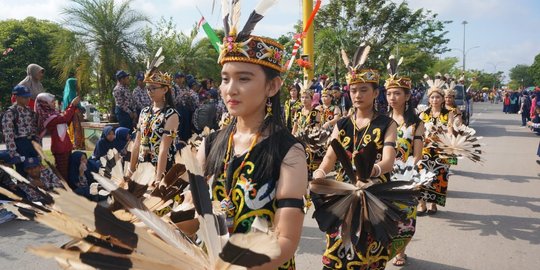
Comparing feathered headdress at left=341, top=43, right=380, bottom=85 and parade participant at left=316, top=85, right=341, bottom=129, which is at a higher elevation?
feathered headdress at left=341, top=43, right=380, bottom=85

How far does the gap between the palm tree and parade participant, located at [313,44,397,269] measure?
1240 centimetres

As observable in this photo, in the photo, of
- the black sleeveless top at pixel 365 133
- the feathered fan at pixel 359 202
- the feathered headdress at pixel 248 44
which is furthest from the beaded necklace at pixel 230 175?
the black sleeveless top at pixel 365 133

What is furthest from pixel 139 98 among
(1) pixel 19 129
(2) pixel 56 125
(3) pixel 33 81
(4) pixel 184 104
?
(1) pixel 19 129

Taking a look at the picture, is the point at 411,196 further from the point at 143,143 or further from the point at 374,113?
the point at 143,143

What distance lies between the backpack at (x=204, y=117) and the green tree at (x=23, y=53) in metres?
13.3

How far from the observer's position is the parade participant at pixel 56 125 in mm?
6813

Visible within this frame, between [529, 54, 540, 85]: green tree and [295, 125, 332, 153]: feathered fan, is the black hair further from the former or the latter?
[529, 54, 540, 85]: green tree

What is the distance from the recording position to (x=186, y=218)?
1.67 m

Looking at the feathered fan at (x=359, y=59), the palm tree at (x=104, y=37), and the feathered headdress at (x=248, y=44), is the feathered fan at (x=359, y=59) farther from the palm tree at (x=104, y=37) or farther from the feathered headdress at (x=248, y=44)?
the palm tree at (x=104, y=37)

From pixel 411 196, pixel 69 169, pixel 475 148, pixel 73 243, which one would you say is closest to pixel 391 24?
pixel 475 148

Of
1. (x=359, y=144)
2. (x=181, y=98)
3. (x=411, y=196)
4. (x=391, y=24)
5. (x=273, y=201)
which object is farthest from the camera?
(x=391, y=24)

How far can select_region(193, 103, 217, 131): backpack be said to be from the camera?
32.2 feet

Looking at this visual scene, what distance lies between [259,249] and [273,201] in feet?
2.30

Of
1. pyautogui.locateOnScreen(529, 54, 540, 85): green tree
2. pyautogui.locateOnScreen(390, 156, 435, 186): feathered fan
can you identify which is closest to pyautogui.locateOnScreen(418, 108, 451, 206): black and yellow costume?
pyautogui.locateOnScreen(390, 156, 435, 186): feathered fan
